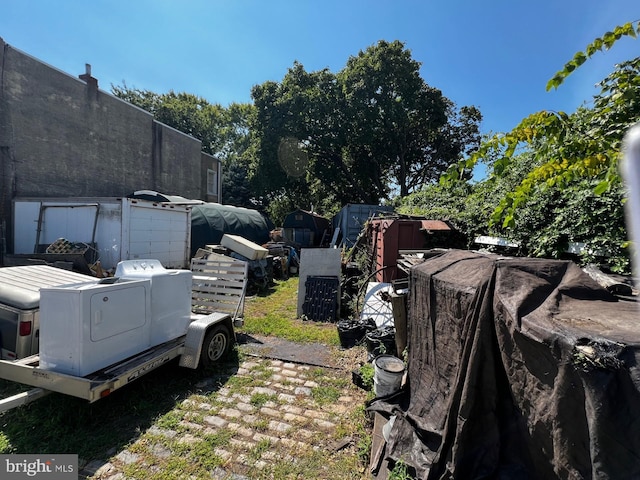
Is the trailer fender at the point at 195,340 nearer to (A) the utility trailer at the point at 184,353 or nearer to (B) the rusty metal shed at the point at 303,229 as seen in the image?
(A) the utility trailer at the point at 184,353

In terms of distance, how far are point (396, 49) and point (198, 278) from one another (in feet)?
55.8

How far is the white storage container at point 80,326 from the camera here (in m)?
2.79

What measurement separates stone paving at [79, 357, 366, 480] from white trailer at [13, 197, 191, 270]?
5.42m

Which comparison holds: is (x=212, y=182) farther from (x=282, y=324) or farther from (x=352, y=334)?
(x=352, y=334)

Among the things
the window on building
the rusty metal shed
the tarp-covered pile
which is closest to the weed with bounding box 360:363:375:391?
the tarp-covered pile

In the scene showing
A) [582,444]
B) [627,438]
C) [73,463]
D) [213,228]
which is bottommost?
[73,463]

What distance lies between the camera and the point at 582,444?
131cm

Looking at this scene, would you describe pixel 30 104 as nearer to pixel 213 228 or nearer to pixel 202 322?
pixel 213 228

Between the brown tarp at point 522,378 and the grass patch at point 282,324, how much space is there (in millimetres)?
3055

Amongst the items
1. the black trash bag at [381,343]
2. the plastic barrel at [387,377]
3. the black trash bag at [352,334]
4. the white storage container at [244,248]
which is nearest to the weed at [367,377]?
the black trash bag at [381,343]

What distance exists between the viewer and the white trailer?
25.1 feet

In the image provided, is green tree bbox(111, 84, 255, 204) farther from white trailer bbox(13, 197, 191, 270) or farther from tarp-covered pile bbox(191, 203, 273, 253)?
white trailer bbox(13, 197, 191, 270)

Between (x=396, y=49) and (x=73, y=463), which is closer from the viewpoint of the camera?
(x=73, y=463)

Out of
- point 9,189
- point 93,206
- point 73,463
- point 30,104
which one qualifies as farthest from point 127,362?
point 30,104
